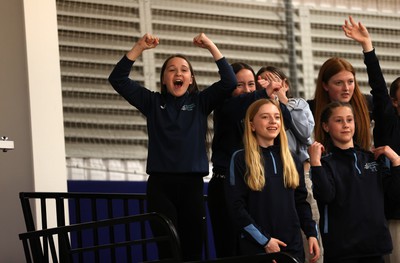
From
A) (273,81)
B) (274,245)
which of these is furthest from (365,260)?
(273,81)

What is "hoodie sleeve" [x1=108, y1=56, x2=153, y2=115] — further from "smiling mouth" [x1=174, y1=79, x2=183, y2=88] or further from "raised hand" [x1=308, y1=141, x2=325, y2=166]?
"raised hand" [x1=308, y1=141, x2=325, y2=166]

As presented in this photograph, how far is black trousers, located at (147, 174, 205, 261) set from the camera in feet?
17.1

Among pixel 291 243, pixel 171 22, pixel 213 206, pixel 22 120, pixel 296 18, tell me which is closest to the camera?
pixel 291 243

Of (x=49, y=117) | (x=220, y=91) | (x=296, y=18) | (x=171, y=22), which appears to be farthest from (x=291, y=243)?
(x=296, y=18)

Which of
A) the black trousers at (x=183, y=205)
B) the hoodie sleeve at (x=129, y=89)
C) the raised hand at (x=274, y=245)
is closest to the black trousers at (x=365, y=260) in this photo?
the raised hand at (x=274, y=245)

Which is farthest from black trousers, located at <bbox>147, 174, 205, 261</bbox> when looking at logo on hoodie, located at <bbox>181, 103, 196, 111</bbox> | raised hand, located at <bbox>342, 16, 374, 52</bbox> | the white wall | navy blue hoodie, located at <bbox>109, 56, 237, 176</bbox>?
the white wall

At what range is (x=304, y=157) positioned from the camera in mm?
5699

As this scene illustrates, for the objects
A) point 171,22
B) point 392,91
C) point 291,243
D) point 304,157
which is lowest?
point 291,243

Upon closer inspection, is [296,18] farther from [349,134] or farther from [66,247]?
[66,247]

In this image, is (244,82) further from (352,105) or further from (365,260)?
(365,260)

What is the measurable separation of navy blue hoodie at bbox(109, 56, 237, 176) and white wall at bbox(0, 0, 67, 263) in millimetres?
1382

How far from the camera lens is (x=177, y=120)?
5.35 m

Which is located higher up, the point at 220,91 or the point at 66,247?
the point at 220,91

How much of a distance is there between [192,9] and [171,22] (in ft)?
0.81
